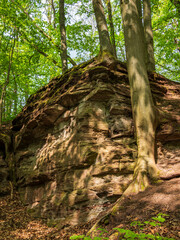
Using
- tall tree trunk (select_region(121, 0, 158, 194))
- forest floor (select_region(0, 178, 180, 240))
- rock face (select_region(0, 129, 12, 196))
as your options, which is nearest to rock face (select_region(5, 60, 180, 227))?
forest floor (select_region(0, 178, 180, 240))

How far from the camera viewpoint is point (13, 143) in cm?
968

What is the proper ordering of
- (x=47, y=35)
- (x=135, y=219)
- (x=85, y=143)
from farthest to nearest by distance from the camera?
1. (x=47, y=35)
2. (x=85, y=143)
3. (x=135, y=219)

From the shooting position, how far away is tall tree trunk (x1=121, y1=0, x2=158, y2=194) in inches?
190

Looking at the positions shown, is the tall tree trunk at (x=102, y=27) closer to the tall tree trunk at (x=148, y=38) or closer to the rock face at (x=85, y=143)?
the rock face at (x=85, y=143)

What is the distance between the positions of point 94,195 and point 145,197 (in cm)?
183

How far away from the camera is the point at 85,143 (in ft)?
20.4

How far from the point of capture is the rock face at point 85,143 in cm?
562

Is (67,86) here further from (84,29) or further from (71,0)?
(71,0)

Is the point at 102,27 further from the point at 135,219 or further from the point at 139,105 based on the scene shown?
the point at 135,219

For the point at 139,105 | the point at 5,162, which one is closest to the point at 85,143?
the point at 139,105

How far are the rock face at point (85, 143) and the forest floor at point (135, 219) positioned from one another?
1.47ft

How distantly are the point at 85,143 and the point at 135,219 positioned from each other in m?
3.06

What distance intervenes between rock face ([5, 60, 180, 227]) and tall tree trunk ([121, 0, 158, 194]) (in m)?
0.80

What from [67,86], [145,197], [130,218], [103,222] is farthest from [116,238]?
[67,86]
